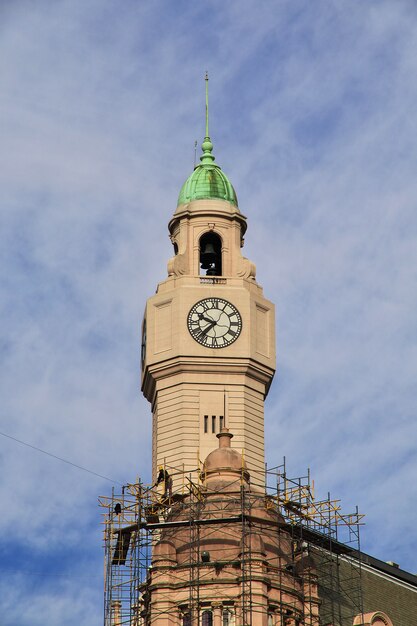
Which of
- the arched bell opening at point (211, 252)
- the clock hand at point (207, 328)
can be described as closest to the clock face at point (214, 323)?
the clock hand at point (207, 328)

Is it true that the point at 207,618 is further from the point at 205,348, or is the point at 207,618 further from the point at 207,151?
the point at 207,151

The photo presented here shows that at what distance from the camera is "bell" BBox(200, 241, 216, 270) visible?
13738cm

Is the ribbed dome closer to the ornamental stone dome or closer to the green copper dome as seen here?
the green copper dome

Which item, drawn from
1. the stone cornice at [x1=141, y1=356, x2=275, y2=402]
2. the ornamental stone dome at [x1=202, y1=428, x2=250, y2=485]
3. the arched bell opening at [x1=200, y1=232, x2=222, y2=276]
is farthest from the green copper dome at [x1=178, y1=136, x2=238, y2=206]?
the ornamental stone dome at [x1=202, y1=428, x2=250, y2=485]

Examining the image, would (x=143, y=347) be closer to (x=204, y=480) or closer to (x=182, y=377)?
(x=182, y=377)

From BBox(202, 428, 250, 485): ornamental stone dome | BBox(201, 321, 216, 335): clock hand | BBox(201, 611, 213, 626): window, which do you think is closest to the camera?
BBox(201, 611, 213, 626): window

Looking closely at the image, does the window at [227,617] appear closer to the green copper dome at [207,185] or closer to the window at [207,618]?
the window at [207,618]

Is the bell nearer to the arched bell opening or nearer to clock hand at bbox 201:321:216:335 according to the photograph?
the arched bell opening

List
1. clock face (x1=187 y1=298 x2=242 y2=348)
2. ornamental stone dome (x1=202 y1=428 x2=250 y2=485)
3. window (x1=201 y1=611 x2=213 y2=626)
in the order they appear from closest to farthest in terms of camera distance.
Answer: window (x1=201 y1=611 x2=213 y2=626), ornamental stone dome (x1=202 y1=428 x2=250 y2=485), clock face (x1=187 y1=298 x2=242 y2=348)

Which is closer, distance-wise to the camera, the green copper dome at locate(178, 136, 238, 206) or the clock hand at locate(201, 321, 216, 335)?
the clock hand at locate(201, 321, 216, 335)

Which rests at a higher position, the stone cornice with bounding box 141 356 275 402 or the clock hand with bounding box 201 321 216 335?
the clock hand with bounding box 201 321 216 335

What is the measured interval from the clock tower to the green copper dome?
1.32 meters

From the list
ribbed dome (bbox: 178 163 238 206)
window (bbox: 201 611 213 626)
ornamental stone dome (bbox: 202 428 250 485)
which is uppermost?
ribbed dome (bbox: 178 163 238 206)

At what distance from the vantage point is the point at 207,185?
139 metres
